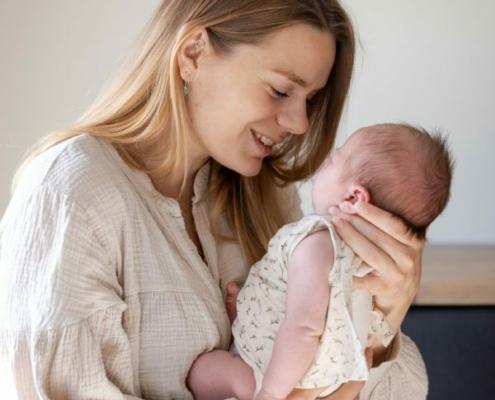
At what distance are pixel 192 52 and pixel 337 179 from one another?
34cm

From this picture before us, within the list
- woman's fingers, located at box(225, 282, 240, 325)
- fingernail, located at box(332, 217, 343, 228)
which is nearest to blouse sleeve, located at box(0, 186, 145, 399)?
woman's fingers, located at box(225, 282, 240, 325)

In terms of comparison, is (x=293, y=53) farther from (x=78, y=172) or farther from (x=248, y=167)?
(x=78, y=172)

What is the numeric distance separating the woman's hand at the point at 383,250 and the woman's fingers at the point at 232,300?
0.79 feet

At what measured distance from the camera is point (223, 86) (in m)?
1.47

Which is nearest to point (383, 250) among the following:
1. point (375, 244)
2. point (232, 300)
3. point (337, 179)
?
point (375, 244)

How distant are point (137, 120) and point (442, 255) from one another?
1234 mm

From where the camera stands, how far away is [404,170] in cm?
130

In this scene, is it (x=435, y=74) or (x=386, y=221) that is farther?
(x=435, y=74)

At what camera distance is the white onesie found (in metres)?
1.29

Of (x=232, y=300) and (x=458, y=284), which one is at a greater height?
(x=232, y=300)

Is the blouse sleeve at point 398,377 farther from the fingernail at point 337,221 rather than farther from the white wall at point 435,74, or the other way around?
the white wall at point 435,74

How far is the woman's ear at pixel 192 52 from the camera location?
1438 millimetres

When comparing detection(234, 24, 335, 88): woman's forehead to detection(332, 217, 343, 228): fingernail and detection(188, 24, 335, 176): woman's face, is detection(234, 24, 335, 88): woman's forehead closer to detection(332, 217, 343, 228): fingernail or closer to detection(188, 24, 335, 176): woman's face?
detection(188, 24, 335, 176): woman's face

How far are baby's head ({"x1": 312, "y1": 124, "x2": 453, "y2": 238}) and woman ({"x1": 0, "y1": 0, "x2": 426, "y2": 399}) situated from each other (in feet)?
0.11
